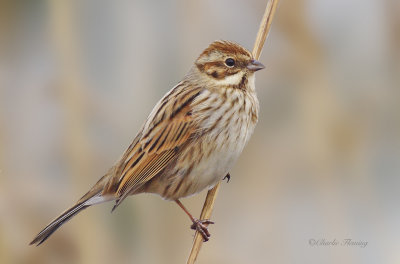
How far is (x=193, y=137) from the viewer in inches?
160

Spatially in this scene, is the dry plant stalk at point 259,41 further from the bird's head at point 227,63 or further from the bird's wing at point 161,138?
the bird's wing at point 161,138

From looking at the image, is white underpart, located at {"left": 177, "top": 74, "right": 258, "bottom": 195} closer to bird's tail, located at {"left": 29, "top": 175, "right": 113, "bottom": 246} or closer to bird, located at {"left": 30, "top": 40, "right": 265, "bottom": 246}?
bird, located at {"left": 30, "top": 40, "right": 265, "bottom": 246}

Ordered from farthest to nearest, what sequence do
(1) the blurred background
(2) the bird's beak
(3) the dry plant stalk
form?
(1) the blurred background
(2) the bird's beak
(3) the dry plant stalk

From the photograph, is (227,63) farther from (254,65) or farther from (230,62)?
(254,65)

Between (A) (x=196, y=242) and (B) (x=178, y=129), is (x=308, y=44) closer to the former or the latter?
(B) (x=178, y=129)

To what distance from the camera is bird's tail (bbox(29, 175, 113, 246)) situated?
3.91m

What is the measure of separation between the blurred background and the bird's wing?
318 millimetres

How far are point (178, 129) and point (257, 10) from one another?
950 millimetres

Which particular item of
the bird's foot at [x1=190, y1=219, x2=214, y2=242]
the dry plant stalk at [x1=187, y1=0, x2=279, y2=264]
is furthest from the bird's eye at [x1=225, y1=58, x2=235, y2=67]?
the bird's foot at [x1=190, y1=219, x2=214, y2=242]

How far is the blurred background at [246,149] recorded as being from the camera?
434cm

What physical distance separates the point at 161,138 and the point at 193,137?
14 centimetres

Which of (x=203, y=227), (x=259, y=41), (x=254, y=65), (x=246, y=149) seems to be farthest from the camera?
(x=246, y=149)

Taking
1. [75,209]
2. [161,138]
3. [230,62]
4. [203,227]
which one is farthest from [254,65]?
[75,209]

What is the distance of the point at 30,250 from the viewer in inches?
166
